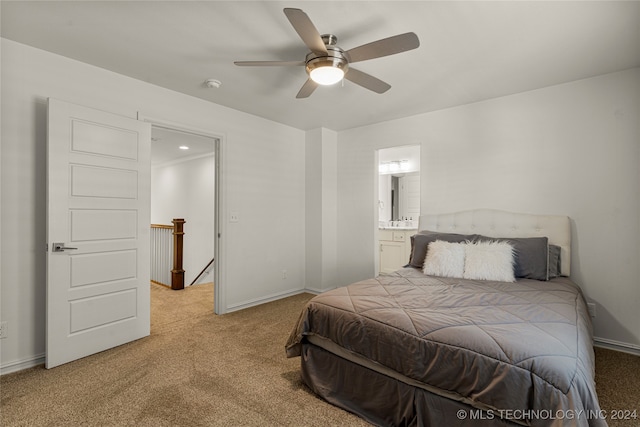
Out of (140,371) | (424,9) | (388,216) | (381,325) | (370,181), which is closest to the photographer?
(381,325)

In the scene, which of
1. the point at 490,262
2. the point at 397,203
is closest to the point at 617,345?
the point at 490,262

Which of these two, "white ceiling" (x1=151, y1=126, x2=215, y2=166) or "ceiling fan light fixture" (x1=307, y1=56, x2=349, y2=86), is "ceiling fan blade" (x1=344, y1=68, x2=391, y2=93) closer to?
"ceiling fan light fixture" (x1=307, y1=56, x2=349, y2=86)

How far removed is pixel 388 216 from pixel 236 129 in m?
3.36

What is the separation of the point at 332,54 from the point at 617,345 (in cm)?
333

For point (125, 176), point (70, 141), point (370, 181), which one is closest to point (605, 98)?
point (370, 181)

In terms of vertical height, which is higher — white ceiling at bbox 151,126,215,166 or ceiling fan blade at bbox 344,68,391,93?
white ceiling at bbox 151,126,215,166

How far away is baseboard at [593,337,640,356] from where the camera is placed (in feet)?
8.45

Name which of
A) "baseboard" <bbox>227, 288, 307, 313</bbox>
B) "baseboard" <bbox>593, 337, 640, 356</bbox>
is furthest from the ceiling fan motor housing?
"baseboard" <bbox>593, 337, 640, 356</bbox>

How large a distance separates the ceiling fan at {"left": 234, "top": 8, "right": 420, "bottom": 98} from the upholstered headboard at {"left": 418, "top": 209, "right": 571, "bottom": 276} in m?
1.83

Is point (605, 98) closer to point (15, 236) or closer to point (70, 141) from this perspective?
point (70, 141)

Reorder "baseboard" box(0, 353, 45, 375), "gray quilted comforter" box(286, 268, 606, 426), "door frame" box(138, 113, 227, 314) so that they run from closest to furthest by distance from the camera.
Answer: "gray quilted comforter" box(286, 268, 606, 426) → "baseboard" box(0, 353, 45, 375) → "door frame" box(138, 113, 227, 314)

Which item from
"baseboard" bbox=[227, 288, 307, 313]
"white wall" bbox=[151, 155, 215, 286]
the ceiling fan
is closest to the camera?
the ceiling fan

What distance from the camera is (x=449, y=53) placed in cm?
238

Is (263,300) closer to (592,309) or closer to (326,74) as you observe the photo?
(326,74)
